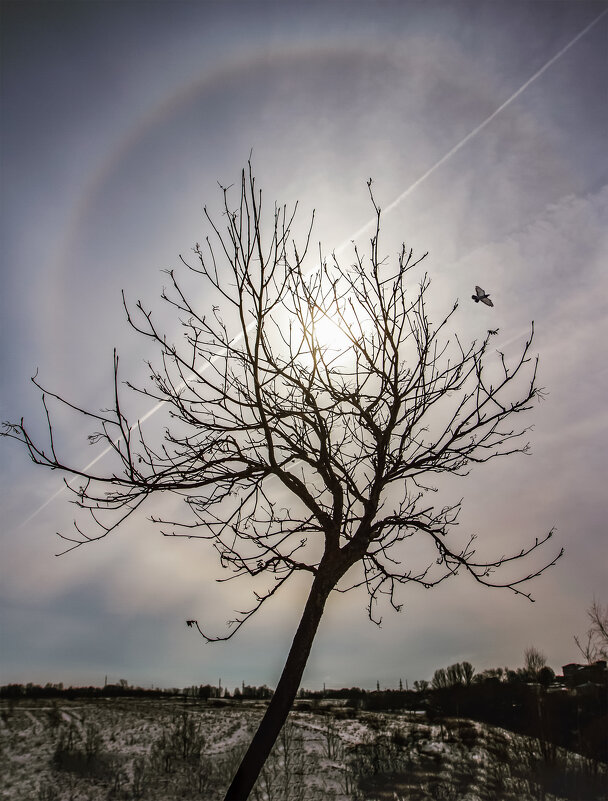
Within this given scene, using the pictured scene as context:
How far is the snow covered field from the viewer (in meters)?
7.90

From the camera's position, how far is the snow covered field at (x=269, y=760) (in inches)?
311

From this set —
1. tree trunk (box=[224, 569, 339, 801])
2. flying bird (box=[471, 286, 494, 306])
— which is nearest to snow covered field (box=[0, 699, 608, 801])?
tree trunk (box=[224, 569, 339, 801])

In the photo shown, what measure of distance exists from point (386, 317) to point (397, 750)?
38.9 feet

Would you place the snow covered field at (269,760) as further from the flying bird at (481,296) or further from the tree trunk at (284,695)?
the flying bird at (481,296)

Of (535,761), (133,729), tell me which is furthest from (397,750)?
(133,729)

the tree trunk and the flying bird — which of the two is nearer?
the tree trunk

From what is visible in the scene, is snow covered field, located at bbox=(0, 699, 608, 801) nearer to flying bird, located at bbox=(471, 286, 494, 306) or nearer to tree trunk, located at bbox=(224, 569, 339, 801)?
tree trunk, located at bbox=(224, 569, 339, 801)

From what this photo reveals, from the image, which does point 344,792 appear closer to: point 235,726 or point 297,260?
point 235,726

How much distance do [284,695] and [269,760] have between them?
7.63 m

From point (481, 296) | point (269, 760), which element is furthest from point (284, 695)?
point (269, 760)

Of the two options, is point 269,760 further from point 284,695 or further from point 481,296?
point 481,296

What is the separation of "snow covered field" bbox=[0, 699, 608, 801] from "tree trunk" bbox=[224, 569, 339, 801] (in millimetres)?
5592

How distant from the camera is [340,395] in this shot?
13.4 ft

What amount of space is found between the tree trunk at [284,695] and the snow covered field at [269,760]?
559 cm
